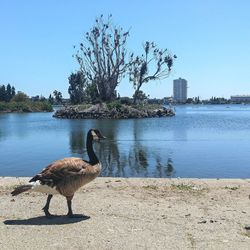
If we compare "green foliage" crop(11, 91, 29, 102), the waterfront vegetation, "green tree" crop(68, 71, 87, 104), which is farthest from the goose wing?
"green foliage" crop(11, 91, 29, 102)

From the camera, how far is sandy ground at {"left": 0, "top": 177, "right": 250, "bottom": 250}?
7176 mm

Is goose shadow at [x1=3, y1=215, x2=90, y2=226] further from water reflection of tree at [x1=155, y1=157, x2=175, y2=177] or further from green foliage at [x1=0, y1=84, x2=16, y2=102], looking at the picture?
green foliage at [x1=0, y1=84, x2=16, y2=102]

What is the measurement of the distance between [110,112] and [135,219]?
75643mm

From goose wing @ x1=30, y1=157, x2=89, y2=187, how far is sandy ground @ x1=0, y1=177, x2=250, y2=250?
0.77 m

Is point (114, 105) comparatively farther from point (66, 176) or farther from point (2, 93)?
point (2, 93)

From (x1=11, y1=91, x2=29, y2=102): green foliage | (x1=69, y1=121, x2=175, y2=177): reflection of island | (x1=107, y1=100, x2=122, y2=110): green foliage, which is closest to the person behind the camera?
(x1=69, y1=121, x2=175, y2=177): reflection of island

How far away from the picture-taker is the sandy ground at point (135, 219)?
283 inches

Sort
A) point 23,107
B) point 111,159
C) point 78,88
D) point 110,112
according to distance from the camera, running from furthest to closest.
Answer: point 23,107 < point 78,88 < point 110,112 < point 111,159

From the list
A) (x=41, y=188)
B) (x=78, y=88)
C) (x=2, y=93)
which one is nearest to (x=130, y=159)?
(x=41, y=188)

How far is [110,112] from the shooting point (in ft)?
276

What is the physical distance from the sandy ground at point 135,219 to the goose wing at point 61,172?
2.53 ft

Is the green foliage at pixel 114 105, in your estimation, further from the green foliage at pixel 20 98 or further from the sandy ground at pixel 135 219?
the green foliage at pixel 20 98

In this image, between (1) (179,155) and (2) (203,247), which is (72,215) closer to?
(2) (203,247)

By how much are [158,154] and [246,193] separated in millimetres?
14855
